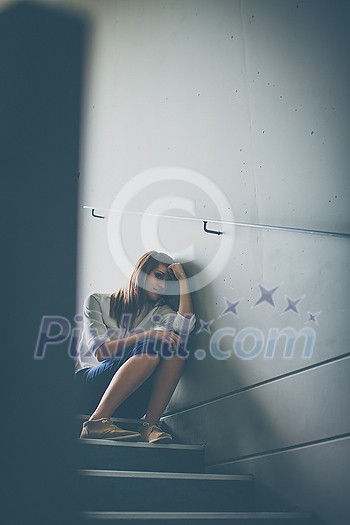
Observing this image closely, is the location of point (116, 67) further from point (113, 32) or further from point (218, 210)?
point (218, 210)

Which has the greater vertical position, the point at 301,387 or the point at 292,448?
the point at 301,387

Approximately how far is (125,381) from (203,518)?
2.34 feet

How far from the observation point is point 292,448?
74.6 inches

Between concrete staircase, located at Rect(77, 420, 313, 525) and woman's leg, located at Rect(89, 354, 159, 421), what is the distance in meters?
0.18

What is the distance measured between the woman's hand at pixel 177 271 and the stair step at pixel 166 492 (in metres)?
0.91

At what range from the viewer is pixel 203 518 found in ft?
5.21

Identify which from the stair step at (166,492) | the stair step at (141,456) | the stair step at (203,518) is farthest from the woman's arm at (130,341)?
the stair step at (203,518)

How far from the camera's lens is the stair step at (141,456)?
196 centimetres

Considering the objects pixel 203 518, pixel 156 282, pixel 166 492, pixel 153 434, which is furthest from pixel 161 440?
pixel 156 282

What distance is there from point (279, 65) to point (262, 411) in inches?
49.7

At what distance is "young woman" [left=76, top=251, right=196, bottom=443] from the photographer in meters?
2.19

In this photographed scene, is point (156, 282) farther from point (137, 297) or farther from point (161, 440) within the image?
point (161, 440)

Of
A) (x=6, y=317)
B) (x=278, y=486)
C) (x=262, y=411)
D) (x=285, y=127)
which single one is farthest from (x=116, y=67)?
(x=6, y=317)

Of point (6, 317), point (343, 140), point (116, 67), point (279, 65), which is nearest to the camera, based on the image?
point (6, 317)
